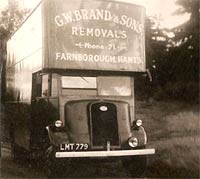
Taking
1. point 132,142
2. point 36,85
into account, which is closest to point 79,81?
point 36,85

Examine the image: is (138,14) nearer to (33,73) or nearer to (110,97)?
(110,97)

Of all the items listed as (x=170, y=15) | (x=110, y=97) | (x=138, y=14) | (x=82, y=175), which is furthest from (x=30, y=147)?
(x=170, y=15)

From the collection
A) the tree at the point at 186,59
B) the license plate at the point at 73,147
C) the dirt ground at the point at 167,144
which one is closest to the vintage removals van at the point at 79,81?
the license plate at the point at 73,147

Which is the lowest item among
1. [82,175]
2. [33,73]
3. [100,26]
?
[82,175]

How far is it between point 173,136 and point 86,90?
113 centimetres

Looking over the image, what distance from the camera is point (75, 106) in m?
3.99

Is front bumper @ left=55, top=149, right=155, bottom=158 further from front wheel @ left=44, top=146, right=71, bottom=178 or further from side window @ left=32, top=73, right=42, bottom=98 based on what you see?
side window @ left=32, top=73, right=42, bottom=98

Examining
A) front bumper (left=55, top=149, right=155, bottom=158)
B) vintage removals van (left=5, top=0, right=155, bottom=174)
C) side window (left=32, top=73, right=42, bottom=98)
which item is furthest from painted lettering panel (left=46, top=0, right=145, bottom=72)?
front bumper (left=55, top=149, right=155, bottom=158)

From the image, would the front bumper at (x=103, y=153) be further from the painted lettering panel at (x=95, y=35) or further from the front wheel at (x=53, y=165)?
the painted lettering panel at (x=95, y=35)

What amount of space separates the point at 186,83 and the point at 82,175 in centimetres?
143

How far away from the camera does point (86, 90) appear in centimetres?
402

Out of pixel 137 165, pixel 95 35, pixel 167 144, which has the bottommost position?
pixel 137 165

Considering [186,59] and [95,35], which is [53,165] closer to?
[95,35]

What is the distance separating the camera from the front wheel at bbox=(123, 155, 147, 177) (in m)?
4.13
